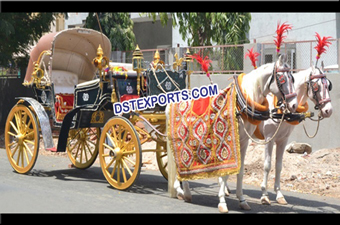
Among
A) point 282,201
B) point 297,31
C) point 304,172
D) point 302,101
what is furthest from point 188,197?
point 297,31

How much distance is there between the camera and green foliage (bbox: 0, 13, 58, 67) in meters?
16.6

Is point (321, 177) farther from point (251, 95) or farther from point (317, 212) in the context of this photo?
point (251, 95)

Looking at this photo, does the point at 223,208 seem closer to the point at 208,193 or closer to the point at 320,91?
the point at 208,193

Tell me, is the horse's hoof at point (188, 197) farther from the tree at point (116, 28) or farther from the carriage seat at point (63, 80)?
the tree at point (116, 28)

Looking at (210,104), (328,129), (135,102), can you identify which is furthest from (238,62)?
(210,104)

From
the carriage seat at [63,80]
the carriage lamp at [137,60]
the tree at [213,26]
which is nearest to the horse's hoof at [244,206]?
the carriage lamp at [137,60]

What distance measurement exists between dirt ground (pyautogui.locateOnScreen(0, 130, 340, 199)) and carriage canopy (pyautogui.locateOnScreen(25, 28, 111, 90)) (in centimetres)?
206

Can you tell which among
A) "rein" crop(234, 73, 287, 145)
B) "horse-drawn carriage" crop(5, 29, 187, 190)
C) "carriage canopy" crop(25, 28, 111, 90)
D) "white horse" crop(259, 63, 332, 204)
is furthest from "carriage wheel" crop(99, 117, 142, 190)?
"carriage canopy" crop(25, 28, 111, 90)

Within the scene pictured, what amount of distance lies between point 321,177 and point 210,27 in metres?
11.2

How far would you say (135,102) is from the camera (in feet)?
28.8

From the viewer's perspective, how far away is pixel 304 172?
10.2 m

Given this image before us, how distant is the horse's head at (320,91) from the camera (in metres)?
7.60

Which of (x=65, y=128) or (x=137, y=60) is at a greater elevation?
(x=137, y=60)

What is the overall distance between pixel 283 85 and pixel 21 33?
12432 mm
